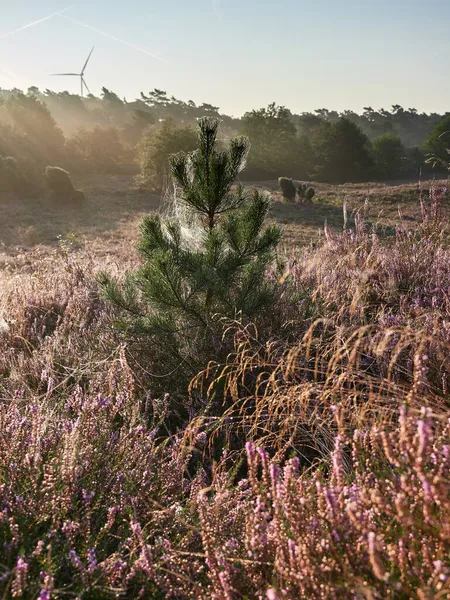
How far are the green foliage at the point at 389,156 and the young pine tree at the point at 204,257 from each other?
41974mm

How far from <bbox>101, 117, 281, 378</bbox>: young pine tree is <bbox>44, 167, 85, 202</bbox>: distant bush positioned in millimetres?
25660

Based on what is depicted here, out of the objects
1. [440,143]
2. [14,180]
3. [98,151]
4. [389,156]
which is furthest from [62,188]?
[440,143]

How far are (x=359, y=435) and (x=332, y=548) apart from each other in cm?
68

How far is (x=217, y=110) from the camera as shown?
7869 centimetres

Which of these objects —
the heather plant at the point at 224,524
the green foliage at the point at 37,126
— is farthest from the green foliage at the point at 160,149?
the heather plant at the point at 224,524

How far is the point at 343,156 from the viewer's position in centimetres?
4141

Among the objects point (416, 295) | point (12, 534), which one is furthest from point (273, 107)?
point (12, 534)

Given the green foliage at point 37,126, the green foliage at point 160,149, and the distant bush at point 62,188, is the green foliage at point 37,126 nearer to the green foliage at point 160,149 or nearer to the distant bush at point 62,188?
the green foliage at point 160,149

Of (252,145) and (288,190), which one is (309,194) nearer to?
(288,190)

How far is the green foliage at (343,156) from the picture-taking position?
41.2 metres

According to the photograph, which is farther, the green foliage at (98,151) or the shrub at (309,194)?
the green foliage at (98,151)

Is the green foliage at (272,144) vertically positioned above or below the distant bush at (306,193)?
above

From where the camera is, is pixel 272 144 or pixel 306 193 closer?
pixel 306 193

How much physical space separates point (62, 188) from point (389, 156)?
1157 inches
